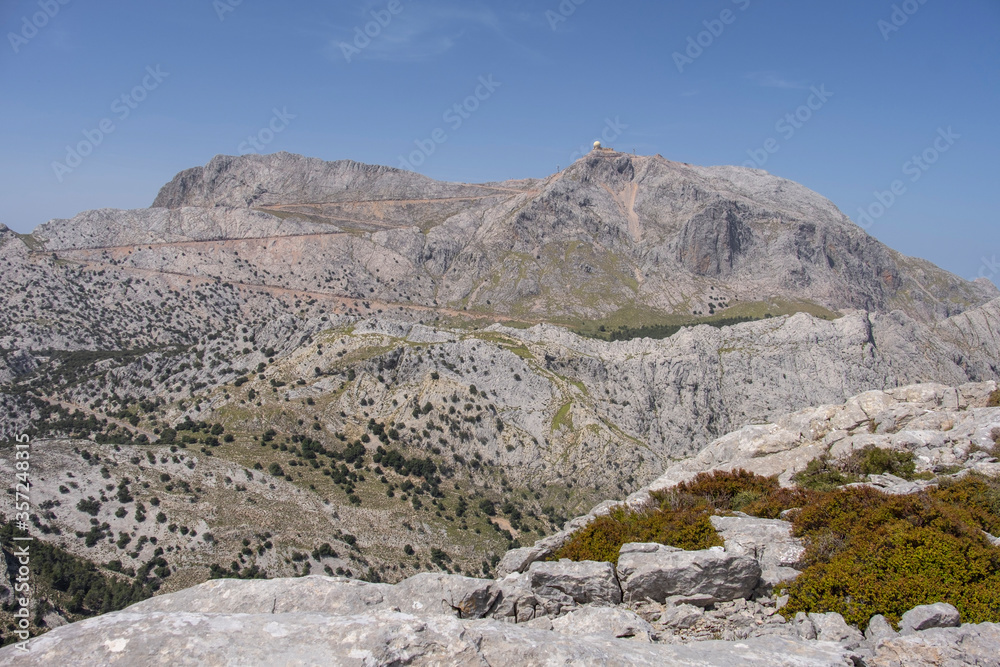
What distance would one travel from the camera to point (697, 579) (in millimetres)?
13984

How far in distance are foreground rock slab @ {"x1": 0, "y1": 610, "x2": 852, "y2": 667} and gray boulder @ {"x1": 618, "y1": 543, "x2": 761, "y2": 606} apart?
11.2 feet

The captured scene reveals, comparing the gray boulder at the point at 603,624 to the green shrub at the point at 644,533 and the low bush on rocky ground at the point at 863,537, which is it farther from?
the green shrub at the point at 644,533

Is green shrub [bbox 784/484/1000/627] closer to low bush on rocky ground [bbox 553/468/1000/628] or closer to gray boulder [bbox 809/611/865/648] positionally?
low bush on rocky ground [bbox 553/468/1000/628]

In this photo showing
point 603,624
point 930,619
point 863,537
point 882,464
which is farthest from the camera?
point 882,464

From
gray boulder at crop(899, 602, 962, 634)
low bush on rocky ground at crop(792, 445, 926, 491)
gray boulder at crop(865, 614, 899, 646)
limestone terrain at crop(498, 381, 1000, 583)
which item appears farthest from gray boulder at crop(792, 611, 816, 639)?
low bush on rocky ground at crop(792, 445, 926, 491)

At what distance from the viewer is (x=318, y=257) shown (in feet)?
616

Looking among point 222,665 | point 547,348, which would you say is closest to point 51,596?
point 222,665

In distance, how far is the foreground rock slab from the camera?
8.37 m

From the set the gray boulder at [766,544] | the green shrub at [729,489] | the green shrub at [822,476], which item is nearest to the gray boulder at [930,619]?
the gray boulder at [766,544]

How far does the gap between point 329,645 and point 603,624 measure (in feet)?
18.3

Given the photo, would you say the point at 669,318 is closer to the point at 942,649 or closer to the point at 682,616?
the point at 682,616

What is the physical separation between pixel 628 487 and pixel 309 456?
135ft

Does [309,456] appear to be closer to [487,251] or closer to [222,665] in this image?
[222,665]

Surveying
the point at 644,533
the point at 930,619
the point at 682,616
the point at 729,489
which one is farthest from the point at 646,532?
the point at 930,619
